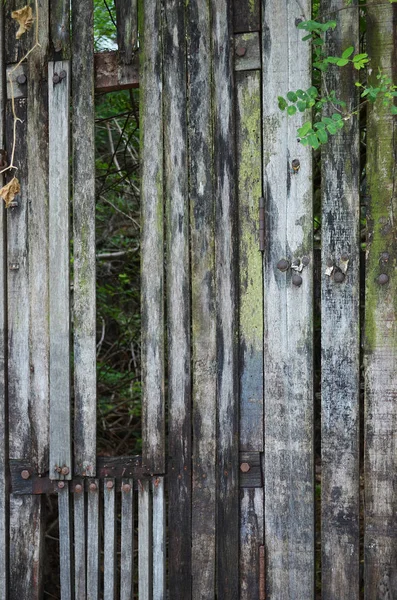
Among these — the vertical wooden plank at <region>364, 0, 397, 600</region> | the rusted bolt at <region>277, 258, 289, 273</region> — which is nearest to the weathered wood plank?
the vertical wooden plank at <region>364, 0, 397, 600</region>

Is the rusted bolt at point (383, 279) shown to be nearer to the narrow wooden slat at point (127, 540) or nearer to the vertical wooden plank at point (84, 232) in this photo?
the vertical wooden plank at point (84, 232)

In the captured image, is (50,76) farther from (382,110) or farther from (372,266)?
(372,266)

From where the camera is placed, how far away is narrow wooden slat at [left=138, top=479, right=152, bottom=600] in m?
2.86

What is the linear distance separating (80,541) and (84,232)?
149cm

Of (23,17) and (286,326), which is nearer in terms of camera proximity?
(286,326)

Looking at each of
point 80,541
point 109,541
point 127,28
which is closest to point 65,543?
point 80,541

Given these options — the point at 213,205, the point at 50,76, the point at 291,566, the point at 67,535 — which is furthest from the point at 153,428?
the point at 50,76

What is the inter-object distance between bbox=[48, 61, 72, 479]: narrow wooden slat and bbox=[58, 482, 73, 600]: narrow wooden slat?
0.10 meters

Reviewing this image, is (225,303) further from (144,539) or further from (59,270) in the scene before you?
(144,539)

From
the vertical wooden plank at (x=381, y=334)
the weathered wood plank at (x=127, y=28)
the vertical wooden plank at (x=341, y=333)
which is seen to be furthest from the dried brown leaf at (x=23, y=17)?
the vertical wooden plank at (x=381, y=334)

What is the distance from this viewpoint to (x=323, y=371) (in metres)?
2.72

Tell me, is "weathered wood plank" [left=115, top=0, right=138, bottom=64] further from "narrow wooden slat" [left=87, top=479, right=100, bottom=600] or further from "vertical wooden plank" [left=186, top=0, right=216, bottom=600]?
"narrow wooden slat" [left=87, top=479, right=100, bottom=600]

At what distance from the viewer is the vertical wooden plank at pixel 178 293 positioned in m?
2.83

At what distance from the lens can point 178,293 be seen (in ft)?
9.36
